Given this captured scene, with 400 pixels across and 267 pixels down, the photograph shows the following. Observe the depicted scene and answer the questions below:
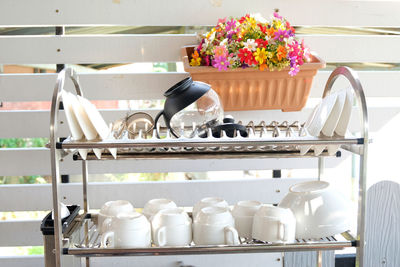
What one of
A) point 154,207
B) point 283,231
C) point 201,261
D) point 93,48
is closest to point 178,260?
point 201,261

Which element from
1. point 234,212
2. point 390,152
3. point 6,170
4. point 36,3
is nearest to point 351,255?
point 390,152

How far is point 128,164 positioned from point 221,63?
668mm

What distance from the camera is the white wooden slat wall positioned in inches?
83.0

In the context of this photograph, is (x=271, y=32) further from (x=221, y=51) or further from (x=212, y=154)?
(x=212, y=154)

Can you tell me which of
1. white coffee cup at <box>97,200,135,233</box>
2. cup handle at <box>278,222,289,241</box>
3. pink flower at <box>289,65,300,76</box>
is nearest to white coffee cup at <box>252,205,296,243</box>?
cup handle at <box>278,222,289,241</box>

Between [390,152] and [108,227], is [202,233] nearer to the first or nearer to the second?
[108,227]

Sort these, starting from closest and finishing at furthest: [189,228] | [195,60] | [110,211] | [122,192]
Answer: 1. [189,228]
2. [110,211]
3. [195,60]
4. [122,192]

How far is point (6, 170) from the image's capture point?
2.19m

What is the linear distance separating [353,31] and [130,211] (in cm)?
152

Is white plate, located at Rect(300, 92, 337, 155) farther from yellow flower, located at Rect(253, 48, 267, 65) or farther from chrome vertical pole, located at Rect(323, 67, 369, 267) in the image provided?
yellow flower, located at Rect(253, 48, 267, 65)

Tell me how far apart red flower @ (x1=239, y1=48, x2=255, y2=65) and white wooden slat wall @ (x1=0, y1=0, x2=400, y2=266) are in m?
0.38

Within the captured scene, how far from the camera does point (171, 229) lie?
4.64 feet

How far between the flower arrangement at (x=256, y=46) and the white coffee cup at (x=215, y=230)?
0.61 meters

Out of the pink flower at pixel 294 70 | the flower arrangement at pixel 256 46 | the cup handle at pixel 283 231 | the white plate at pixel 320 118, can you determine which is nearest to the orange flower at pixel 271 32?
the flower arrangement at pixel 256 46
